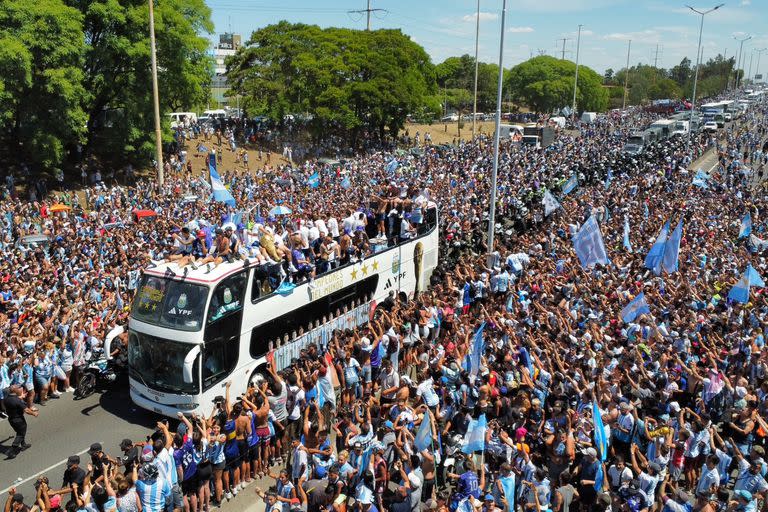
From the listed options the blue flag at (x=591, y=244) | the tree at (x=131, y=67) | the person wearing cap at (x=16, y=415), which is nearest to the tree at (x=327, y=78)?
the tree at (x=131, y=67)

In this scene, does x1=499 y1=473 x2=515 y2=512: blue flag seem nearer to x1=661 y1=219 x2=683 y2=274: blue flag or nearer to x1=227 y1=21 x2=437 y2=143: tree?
x1=661 y1=219 x2=683 y2=274: blue flag

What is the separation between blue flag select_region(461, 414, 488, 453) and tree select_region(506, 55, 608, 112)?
304 feet

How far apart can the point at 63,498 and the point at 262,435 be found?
3037 mm

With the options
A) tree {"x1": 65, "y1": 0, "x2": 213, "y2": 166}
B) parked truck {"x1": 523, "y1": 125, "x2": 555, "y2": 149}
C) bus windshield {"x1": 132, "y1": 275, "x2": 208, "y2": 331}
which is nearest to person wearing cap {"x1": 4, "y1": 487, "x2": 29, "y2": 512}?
bus windshield {"x1": 132, "y1": 275, "x2": 208, "y2": 331}

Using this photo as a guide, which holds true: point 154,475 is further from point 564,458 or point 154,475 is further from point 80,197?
point 80,197

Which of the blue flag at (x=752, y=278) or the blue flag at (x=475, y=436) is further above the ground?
the blue flag at (x=752, y=278)

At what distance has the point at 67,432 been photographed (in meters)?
11.5

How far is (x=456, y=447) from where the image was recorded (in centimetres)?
918

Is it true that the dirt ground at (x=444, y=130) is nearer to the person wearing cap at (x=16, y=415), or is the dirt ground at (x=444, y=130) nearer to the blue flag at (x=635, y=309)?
the blue flag at (x=635, y=309)

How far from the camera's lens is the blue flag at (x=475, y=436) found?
8.38m

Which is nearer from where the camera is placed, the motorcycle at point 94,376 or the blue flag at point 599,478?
the blue flag at point 599,478

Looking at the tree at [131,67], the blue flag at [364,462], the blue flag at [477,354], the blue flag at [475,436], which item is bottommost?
the blue flag at [364,462]

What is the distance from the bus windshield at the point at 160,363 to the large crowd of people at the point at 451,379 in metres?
0.89

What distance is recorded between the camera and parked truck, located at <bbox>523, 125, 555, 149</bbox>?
49.4 m
